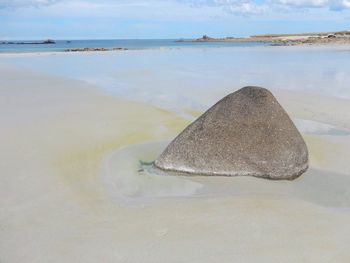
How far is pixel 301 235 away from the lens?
Answer: 197 inches

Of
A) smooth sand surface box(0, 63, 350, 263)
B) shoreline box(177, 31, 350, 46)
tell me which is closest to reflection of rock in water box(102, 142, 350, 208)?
smooth sand surface box(0, 63, 350, 263)

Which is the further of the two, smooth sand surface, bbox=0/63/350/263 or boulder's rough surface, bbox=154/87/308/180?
boulder's rough surface, bbox=154/87/308/180

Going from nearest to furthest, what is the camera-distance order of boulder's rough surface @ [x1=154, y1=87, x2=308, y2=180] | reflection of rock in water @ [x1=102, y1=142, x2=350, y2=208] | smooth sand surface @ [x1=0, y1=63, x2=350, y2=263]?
smooth sand surface @ [x1=0, y1=63, x2=350, y2=263] < reflection of rock in water @ [x1=102, y1=142, x2=350, y2=208] < boulder's rough surface @ [x1=154, y1=87, x2=308, y2=180]

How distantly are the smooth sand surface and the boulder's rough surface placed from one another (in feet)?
0.70

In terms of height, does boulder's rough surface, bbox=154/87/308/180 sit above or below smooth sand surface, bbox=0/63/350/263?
above

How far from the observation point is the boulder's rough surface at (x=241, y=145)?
6945 mm

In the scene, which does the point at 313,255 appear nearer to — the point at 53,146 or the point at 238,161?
the point at 238,161

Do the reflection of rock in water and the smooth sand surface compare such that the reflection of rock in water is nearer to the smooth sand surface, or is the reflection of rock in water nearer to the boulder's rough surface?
the smooth sand surface

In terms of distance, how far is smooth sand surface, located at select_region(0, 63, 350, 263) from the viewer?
183 inches

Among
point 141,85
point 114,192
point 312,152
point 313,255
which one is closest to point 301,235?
point 313,255

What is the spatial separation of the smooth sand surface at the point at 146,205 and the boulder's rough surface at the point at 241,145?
0.21 m

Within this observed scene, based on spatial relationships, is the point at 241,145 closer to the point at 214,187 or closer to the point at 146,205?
the point at 214,187

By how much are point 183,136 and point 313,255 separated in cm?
329

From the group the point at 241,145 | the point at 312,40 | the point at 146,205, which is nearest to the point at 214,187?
the point at 241,145
